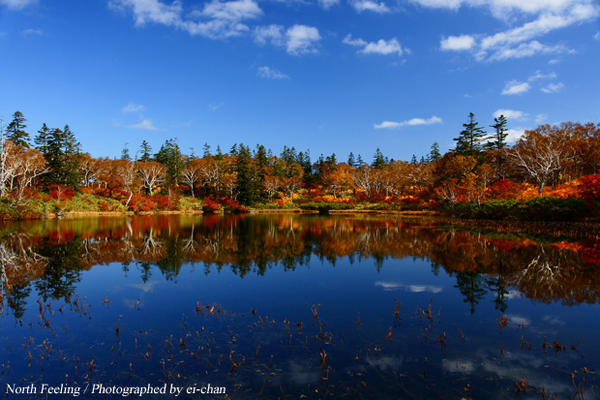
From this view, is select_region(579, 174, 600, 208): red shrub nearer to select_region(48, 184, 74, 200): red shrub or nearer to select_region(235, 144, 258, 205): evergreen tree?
select_region(235, 144, 258, 205): evergreen tree

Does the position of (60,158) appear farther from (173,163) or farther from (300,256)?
(300,256)

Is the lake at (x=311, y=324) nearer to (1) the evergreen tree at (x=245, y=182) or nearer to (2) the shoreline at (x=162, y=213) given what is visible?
(2) the shoreline at (x=162, y=213)

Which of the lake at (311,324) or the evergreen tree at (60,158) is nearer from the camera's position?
the lake at (311,324)

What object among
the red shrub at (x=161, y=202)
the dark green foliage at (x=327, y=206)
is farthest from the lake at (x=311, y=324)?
the dark green foliage at (x=327, y=206)

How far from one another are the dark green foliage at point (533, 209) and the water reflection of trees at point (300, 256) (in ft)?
26.6

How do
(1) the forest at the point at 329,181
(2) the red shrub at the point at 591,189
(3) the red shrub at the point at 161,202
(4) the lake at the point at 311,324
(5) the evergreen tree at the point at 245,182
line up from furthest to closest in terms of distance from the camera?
(5) the evergreen tree at the point at 245,182, (3) the red shrub at the point at 161,202, (1) the forest at the point at 329,181, (2) the red shrub at the point at 591,189, (4) the lake at the point at 311,324

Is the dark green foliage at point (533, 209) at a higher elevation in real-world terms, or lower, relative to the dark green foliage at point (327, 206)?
higher

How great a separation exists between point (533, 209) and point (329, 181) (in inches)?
1714

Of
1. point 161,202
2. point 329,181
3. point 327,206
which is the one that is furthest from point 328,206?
point 161,202

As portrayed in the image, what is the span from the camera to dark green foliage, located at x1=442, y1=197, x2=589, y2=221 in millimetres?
23859

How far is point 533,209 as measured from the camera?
86.1 feet

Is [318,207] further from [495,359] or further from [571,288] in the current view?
[495,359]

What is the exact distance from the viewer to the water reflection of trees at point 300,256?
9766 millimetres

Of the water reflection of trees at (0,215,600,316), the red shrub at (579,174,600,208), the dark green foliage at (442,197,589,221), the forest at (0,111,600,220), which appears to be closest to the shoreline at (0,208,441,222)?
the forest at (0,111,600,220)
